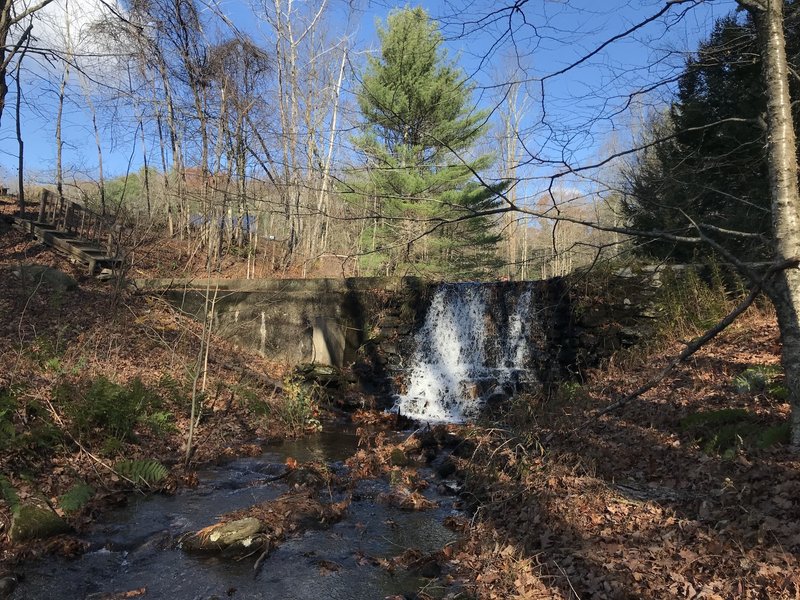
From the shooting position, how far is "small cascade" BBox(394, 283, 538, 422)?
12125 mm

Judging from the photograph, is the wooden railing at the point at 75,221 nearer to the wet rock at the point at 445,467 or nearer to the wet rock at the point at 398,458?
the wet rock at the point at 398,458

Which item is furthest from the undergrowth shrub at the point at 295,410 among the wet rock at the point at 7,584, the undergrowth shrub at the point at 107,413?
the wet rock at the point at 7,584

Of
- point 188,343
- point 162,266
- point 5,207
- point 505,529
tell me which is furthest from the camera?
point 5,207

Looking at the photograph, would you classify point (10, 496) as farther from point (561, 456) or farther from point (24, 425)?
point (561, 456)

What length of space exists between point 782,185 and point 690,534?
2598 mm

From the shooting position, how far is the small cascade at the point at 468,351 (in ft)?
39.8

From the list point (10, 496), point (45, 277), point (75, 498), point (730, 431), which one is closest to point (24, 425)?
point (75, 498)

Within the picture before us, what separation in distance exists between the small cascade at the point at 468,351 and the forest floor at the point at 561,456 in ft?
7.88

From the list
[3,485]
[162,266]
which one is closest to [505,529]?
[3,485]

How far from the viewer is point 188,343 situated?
1223 cm

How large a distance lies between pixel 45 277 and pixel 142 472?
8.83m

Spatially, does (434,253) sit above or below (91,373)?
above

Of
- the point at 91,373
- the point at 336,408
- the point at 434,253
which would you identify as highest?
the point at 434,253

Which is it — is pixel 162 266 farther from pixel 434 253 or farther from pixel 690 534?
pixel 690 534
